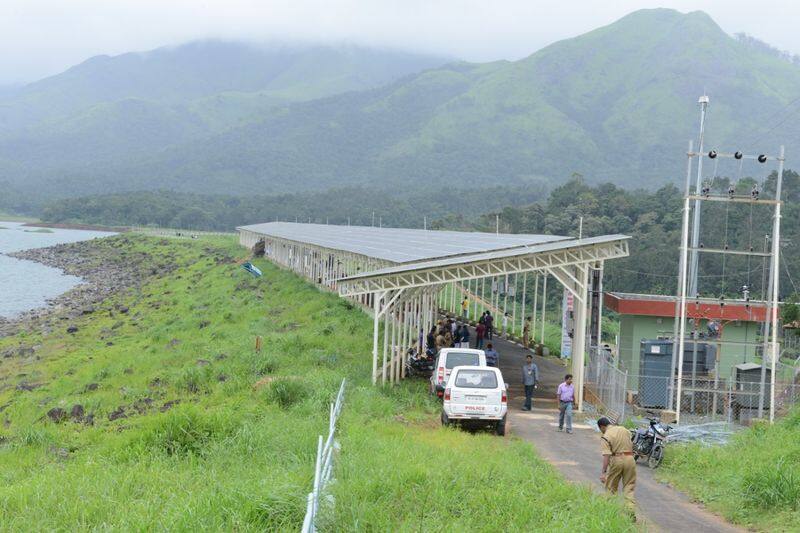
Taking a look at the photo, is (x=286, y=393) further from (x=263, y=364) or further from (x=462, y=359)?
(x=263, y=364)

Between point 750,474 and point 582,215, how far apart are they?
66.3m

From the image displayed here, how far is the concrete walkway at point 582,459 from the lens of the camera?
12537mm

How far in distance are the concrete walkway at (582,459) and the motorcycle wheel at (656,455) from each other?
193 mm

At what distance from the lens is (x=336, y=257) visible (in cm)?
4084

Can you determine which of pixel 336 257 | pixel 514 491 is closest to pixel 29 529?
pixel 514 491

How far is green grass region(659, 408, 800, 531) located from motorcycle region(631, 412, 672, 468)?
25 centimetres

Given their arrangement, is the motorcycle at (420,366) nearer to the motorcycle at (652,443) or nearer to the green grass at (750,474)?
the motorcycle at (652,443)

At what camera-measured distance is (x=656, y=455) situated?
Result: 16672 millimetres

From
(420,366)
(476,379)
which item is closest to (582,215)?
(420,366)

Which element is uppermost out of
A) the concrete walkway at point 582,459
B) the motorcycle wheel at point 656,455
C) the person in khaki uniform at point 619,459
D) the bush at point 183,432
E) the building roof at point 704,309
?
the building roof at point 704,309

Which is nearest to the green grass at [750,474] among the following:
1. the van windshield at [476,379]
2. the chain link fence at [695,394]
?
the chain link fence at [695,394]

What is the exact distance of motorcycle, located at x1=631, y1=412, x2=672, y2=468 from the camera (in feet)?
54.6

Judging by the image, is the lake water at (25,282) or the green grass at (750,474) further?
the lake water at (25,282)

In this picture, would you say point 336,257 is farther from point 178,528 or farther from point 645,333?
point 178,528
